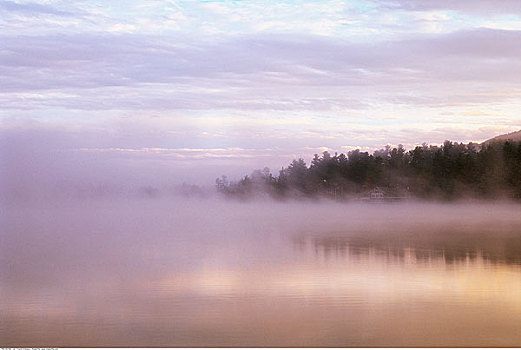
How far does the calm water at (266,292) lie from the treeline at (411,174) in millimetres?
4670

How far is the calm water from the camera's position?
4.02 m

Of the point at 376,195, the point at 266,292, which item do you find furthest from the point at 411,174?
the point at 266,292

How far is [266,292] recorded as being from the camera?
5258mm

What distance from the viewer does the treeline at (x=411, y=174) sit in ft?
47.6

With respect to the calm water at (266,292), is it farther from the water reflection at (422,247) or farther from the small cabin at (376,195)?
the small cabin at (376,195)

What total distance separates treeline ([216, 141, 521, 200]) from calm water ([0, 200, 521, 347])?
4.67 metres

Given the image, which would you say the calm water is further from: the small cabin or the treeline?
the small cabin

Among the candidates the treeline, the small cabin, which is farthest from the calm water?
the small cabin

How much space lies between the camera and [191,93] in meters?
10.2

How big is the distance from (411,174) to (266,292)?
37.2 feet

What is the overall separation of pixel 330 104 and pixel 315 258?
2972 millimetres

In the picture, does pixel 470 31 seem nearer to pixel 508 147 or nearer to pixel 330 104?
pixel 330 104

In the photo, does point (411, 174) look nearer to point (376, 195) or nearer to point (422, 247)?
point (376, 195)

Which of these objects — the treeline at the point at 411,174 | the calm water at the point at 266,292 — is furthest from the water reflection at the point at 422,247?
the treeline at the point at 411,174
